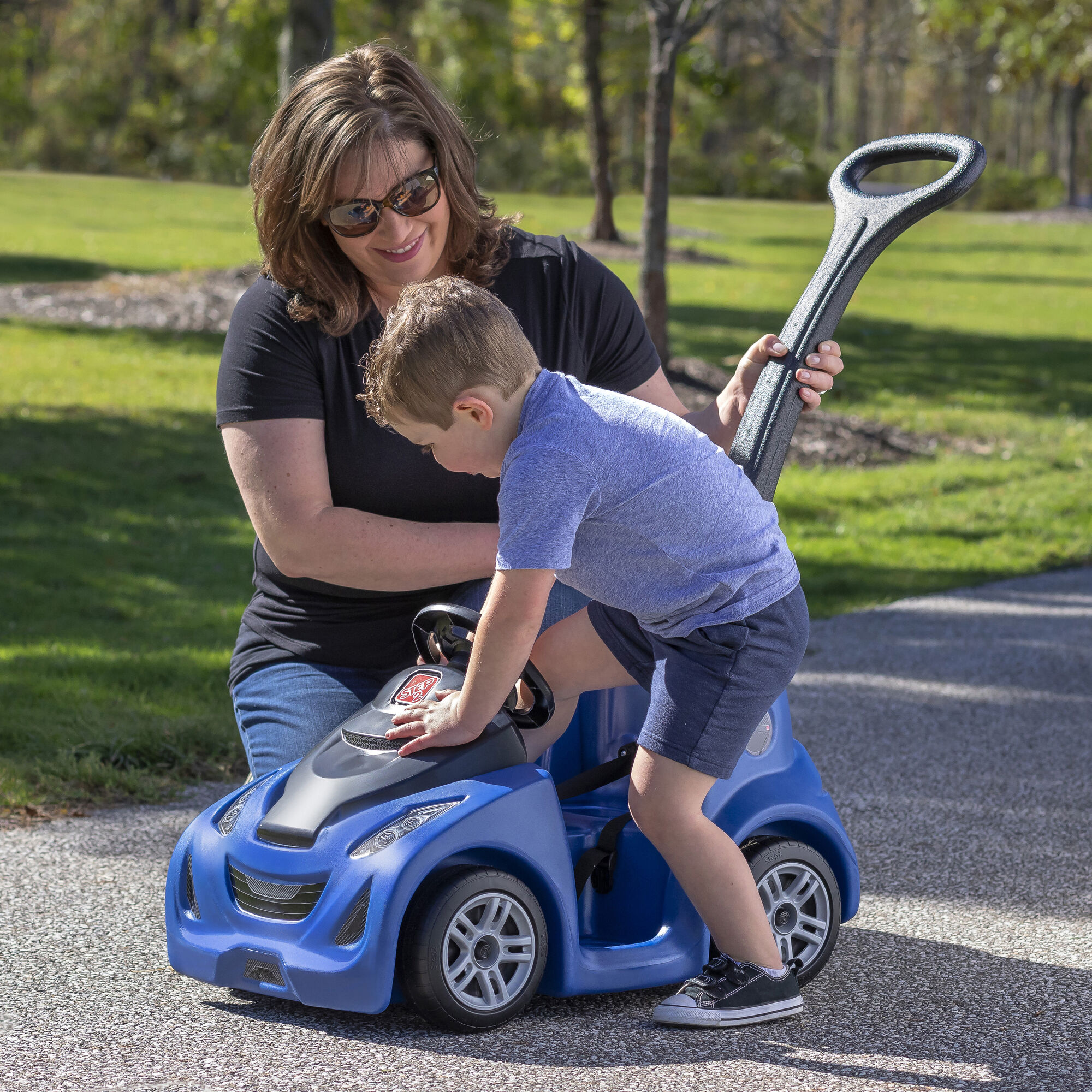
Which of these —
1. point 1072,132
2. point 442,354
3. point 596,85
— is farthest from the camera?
point 1072,132

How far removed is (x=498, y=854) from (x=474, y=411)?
0.75 m

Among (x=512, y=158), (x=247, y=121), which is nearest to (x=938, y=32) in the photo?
(x=512, y=158)

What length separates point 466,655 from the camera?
8.90 feet

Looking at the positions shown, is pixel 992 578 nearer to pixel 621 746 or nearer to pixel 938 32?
pixel 621 746

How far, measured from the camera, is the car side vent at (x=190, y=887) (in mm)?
2605

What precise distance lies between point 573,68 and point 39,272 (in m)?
8.88

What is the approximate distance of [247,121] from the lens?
40562mm

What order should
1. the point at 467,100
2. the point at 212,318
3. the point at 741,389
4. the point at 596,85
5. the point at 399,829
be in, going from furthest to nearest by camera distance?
the point at 467,100, the point at 596,85, the point at 212,318, the point at 741,389, the point at 399,829

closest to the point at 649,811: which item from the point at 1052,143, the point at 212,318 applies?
the point at 212,318

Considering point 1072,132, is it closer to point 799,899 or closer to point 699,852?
point 799,899

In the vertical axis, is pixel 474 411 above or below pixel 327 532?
above

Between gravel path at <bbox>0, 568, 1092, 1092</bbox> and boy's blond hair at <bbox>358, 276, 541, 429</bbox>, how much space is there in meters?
1.06

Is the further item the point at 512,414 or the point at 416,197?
the point at 416,197

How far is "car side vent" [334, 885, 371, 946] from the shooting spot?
2.34m
